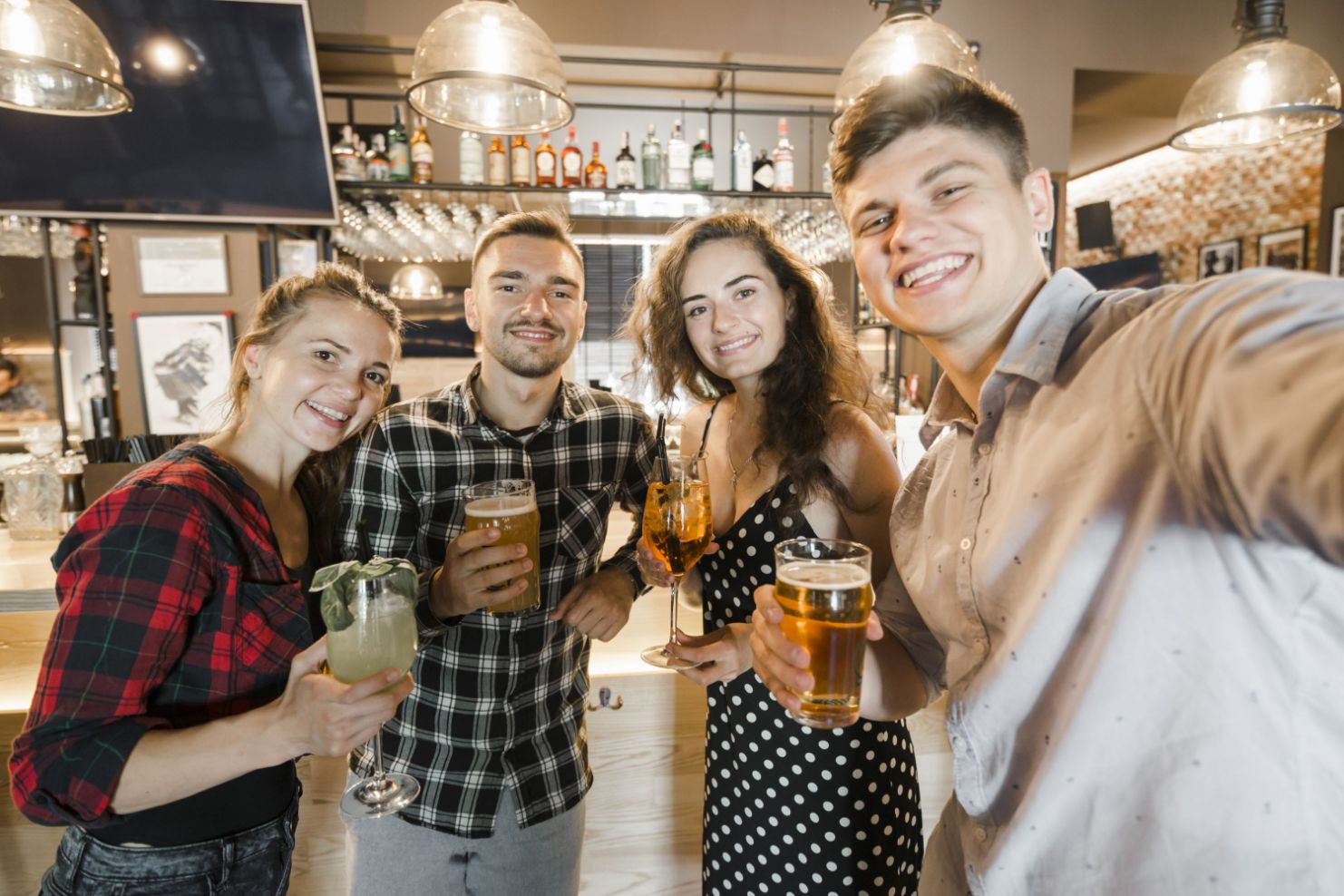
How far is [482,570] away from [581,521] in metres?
0.46

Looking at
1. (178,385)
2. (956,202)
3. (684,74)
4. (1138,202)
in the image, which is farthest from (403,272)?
(1138,202)

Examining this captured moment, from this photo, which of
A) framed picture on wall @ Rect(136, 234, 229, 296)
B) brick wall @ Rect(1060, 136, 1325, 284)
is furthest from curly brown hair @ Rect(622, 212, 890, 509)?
brick wall @ Rect(1060, 136, 1325, 284)

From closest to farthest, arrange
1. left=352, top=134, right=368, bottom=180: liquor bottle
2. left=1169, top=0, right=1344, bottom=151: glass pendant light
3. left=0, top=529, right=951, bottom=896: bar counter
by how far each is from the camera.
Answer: left=0, top=529, right=951, bottom=896: bar counter → left=1169, top=0, right=1344, bottom=151: glass pendant light → left=352, top=134, right=368, bottom=180: liquor bottle

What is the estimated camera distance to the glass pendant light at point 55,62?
5.77 ft

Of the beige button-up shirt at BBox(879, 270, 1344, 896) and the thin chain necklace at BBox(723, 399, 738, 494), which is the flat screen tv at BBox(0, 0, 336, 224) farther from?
the beige button-up shirt at BBox(879, 270, 1344, 896)

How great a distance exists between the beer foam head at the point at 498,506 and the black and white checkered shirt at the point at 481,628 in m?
0.27

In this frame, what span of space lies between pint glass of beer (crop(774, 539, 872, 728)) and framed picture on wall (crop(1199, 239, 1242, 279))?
731 cm

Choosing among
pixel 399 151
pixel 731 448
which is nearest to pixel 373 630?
pixel 731 448

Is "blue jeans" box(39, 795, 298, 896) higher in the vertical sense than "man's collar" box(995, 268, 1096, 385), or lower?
lower

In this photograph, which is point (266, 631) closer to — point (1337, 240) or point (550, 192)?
point (550, 192)

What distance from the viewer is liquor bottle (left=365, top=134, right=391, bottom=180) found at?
152 inches

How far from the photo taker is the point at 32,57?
69.2 inches

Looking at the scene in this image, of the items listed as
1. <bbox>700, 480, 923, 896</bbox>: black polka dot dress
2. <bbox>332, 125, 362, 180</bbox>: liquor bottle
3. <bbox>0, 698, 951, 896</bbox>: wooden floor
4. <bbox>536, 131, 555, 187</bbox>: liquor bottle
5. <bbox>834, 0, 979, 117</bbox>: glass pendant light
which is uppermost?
<bbox>536, 131, 555, 187</bbox>: liquor bottle

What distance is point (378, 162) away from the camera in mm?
3871
